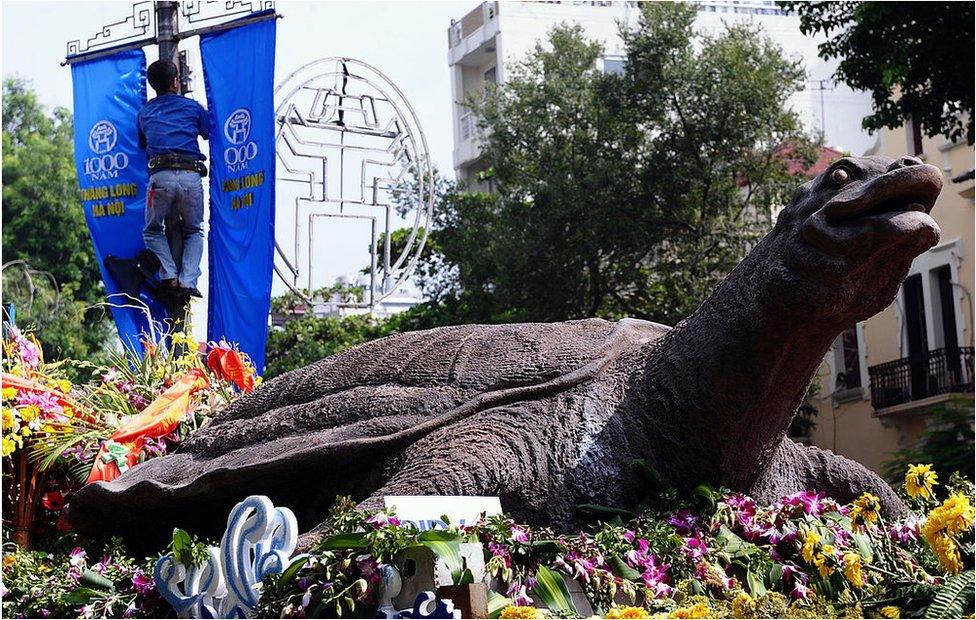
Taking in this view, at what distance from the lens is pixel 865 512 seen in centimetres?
480

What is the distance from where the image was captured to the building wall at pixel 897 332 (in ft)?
66.9

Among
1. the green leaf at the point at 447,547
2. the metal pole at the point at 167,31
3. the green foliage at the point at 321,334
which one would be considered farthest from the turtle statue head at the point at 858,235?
the green foliage at the point at 321,334

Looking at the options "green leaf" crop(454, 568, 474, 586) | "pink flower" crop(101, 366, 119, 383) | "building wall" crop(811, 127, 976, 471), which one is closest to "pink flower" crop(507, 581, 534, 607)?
"green leaf" crop(454, 568, 474, 586)

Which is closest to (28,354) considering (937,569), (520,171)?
(937,569)

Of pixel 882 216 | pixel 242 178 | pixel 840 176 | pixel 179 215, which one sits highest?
pixel 242 178

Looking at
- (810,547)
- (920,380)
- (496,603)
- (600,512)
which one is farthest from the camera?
(920,380)

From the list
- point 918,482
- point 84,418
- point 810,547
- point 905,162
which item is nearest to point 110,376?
point 84,418

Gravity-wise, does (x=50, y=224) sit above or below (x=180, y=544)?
above

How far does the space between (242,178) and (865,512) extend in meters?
6.76

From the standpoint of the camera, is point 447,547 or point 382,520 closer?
point 447,547

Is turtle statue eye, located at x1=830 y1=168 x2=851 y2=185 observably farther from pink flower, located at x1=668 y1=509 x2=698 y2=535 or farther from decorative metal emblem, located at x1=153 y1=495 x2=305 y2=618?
decorative metal emblem, located at x1=153 y1=495 x2=305 y2=618

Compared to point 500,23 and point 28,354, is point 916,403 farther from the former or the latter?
point 28,354

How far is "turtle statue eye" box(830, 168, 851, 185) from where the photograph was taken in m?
4.48

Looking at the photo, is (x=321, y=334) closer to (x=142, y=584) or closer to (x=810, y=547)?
(x=142, y=584)
